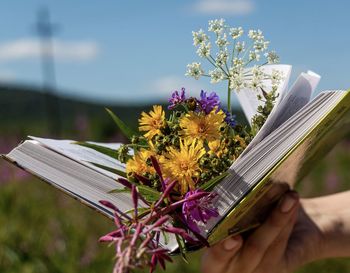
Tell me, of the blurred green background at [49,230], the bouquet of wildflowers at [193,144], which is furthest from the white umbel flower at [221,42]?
the blurred green background at [49,230]

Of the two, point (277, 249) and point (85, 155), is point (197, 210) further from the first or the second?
point (277, 249)

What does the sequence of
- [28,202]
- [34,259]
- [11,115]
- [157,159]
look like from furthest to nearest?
[11,115], [28,202], [34,259], [157,159]

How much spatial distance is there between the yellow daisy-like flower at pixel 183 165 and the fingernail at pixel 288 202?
0.42 metres

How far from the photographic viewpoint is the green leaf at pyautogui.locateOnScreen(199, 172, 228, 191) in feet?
2.39

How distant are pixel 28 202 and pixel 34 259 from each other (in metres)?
0.79

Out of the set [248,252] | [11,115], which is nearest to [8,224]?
[248,252]

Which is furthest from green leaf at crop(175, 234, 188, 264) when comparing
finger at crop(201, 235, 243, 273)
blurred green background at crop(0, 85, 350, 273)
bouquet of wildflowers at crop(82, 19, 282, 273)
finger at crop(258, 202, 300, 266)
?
blurred green background at crop(0, 85, 350, 273)

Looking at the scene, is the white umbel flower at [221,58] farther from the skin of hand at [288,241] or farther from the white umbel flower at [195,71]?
the skin of hand at [288,241]

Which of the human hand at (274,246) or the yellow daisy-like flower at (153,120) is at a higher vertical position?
the yellow daisy-like flower at (153,120)

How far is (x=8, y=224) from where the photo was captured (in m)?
2.76

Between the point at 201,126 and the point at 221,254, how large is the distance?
416mm

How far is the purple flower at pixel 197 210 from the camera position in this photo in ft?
2.30

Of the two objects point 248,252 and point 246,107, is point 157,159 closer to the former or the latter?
point 246,107

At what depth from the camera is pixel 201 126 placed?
74 centimetres
